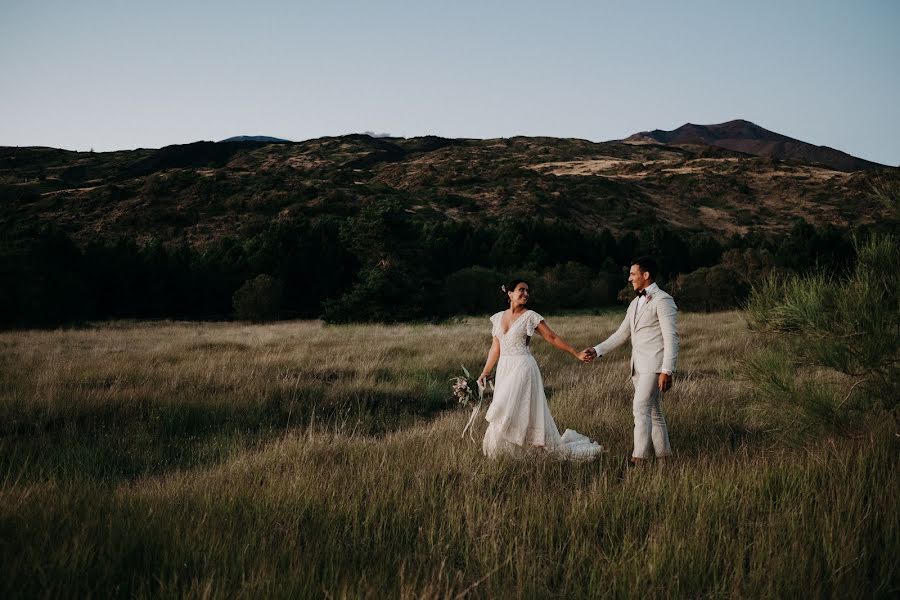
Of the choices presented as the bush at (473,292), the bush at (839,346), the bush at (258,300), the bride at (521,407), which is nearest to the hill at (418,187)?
the bush at (258,300)

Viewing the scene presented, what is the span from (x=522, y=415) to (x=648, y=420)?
1202 mm

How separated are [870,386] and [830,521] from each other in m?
2.38

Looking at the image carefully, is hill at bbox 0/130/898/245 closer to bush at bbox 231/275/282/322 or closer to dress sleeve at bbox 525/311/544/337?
bush at bbox 231/275/282/322

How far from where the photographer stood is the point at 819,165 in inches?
4365

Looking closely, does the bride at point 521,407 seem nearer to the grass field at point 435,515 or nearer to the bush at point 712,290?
the grass field at point 435,515

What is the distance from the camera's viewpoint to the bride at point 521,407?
223 inches

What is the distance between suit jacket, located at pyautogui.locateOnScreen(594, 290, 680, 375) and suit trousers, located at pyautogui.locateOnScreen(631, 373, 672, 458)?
13 centimetres

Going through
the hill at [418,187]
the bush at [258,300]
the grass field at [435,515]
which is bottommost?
the bush at [258,300]

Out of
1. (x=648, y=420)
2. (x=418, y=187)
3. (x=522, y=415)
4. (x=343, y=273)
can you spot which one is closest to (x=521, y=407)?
(x=522, y=415)

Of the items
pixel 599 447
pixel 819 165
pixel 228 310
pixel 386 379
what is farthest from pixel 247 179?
pixel 819 165

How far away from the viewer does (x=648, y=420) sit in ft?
18.0

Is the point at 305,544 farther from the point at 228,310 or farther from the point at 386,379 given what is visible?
the point at 228,310

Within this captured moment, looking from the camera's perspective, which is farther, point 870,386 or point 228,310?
point 228,310

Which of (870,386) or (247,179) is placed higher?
(247,179)
